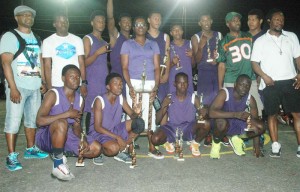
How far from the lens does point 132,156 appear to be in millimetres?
4707

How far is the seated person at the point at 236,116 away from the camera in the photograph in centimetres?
517

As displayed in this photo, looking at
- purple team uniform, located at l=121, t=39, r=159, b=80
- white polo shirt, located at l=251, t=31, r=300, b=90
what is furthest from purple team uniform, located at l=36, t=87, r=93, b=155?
white polo shirt, located at l=251, t=31, r=300, b=90

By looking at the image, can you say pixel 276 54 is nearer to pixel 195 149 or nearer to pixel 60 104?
pixel 195 149

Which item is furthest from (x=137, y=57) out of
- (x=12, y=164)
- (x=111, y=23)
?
(x=12, y=164)

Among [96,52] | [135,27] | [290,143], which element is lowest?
[290,143]

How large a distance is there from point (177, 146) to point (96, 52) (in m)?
2.14

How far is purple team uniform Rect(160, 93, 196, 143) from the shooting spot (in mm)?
5438

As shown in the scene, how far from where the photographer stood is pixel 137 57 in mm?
5430

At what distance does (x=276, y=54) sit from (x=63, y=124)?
3583 mm

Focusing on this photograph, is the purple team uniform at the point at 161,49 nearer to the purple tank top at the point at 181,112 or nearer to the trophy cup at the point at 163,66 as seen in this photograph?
the trophy cup at the point at 163,66

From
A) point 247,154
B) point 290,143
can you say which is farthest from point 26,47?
point 290,143

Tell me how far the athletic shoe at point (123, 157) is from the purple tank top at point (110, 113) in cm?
47

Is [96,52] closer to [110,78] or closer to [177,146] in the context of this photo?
[110,78]

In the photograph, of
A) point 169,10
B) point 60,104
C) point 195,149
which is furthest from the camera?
point 169,10
